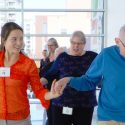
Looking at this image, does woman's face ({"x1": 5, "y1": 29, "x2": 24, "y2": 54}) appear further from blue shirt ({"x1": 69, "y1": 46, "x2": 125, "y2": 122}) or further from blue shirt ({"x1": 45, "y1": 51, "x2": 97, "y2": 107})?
blue shirt ({"x1": 45, "y1": 51, "x2": 97, "y2": 107})

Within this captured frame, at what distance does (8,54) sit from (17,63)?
0.37 ft

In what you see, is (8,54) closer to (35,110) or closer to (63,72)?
(63,72)

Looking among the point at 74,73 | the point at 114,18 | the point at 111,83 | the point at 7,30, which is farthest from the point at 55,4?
the point at 111,83

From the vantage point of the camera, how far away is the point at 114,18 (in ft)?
23.9

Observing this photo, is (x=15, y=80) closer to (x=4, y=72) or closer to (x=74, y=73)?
(x=4, y=72)

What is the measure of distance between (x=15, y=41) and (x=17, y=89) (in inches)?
14.2

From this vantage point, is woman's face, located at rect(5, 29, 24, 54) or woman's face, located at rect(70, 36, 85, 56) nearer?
woman's face, located at rect(5, 29, 24, 54)

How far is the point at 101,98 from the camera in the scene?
240 centimetres

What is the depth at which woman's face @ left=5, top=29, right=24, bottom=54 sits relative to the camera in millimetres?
2475

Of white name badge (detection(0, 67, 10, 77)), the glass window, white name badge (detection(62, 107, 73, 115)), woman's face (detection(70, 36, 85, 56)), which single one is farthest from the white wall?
white name badge (detection(0, 67, 10, 77))

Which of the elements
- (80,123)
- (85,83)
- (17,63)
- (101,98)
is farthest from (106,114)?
(80,123)

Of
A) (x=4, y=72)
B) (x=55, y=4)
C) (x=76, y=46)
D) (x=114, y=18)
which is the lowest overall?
(x=4, y=72)

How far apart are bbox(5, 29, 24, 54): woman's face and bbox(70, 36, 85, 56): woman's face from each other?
117 centimetres

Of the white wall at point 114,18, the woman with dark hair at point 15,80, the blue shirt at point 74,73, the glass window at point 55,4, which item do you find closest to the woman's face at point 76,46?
the blue shirt at point 74,73
